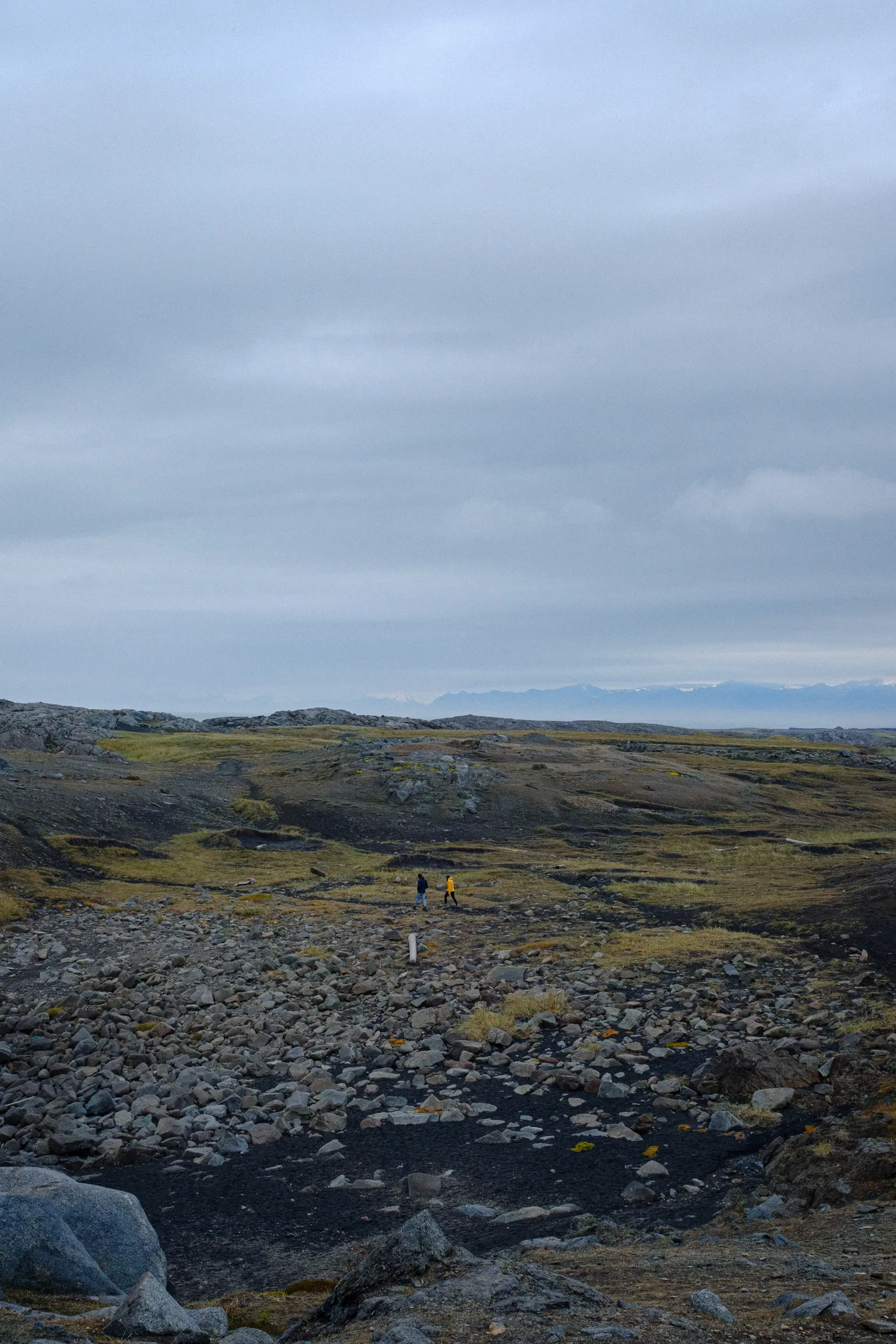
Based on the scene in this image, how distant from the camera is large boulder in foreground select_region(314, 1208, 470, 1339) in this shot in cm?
915

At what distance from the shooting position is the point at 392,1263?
30.6 feet

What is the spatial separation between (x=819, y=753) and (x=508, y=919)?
365ft

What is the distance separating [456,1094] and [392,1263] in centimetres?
1138

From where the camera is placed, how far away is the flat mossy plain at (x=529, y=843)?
39250 millimetres

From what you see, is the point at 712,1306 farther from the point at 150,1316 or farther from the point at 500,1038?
the point at 500,1038

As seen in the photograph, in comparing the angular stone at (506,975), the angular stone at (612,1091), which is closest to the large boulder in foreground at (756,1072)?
the angular stone at (612,1091)

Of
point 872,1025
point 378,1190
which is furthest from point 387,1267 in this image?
point 872,1025

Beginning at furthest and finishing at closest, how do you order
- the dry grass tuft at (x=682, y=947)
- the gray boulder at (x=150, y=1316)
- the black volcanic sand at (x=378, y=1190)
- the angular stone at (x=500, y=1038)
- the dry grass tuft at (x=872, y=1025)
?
the dry grass tuft at (x=682, y=947), the angular stone at (x=500, y=1038), the dry grass tuft at (x=872, y=1025), the black volcanic sand at (x=378, y=1190), the gray boulder at (x=150, y=1316)

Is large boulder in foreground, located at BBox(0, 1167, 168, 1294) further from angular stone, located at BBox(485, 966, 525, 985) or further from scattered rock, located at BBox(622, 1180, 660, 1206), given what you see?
angular stone, located at BBox(485, 966, 525, 985)

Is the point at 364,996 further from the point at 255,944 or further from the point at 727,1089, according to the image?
the point at 727,1089

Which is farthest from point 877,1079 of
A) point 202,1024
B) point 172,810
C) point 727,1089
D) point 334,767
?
point 334,767

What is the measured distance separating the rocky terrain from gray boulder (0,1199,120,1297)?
4 cm

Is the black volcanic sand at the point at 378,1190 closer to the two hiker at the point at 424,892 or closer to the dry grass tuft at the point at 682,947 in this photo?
the dry grass tuft at the point at 682,947

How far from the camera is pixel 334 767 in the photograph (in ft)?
284
